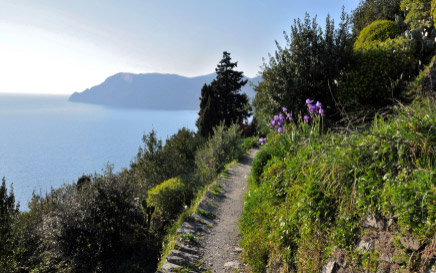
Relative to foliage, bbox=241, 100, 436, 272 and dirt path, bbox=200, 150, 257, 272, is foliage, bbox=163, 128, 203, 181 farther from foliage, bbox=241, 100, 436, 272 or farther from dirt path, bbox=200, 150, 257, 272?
foliage, bbox=241, 100, 436, 272

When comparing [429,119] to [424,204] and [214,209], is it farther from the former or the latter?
[214,209]

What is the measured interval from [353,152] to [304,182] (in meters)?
0.85

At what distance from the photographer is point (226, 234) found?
6.15 m

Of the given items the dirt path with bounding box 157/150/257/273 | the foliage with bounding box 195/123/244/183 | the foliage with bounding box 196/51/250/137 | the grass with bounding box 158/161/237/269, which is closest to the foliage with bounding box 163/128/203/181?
the foliage with bounding box 195/123/244/183

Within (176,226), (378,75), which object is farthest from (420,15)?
(176,226)

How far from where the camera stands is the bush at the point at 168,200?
828 cm

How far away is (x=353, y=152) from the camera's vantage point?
3592 mm

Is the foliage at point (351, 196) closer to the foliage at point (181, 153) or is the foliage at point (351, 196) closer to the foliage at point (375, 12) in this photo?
the foliage at point (181, 153)

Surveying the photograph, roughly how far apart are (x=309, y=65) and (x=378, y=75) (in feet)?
7.70

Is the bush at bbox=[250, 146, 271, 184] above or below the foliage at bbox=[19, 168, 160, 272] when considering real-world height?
above

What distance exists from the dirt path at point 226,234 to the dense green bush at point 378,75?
4896 mm

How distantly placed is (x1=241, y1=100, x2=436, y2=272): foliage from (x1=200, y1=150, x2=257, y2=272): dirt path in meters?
0.65

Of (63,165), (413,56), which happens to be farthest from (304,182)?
(63,165)

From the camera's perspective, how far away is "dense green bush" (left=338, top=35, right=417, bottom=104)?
32.9 feet
